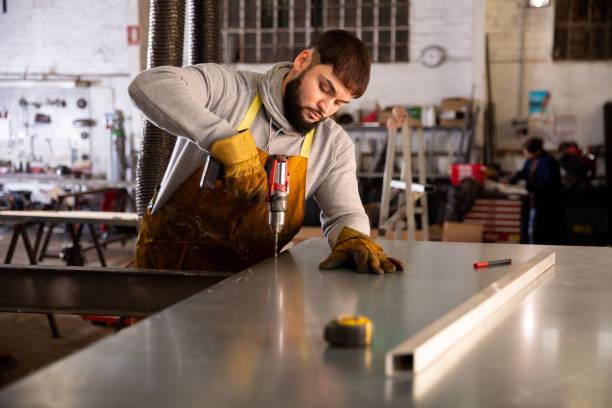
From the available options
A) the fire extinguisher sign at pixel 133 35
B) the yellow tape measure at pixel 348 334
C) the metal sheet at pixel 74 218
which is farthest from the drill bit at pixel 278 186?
the fire extinguisher sign at pixel 133 35

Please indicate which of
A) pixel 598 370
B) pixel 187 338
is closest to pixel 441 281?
pixel 598 370

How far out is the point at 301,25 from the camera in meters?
9.86

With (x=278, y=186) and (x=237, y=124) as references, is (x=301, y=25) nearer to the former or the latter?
(x=237, y=124)

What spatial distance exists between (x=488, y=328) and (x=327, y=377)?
0.50 metres

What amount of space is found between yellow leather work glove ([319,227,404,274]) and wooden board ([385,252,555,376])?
33 cm

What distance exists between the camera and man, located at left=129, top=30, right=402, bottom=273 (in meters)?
2.07

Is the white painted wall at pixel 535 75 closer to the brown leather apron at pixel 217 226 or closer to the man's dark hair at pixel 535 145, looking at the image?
the man's dark hair at pixel 535 145

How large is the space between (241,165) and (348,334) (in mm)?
833

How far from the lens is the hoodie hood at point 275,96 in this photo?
7.72 feet

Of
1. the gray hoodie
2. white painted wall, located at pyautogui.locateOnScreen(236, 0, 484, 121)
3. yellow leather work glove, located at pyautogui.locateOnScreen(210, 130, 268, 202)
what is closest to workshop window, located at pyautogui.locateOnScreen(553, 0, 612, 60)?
white painted wall, located at pyautogui.locateOnScreen(236, 0, 484, 121)

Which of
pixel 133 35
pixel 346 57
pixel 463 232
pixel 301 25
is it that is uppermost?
pixel 301 25

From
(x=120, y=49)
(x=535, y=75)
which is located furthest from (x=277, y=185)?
(x=120, y=49)

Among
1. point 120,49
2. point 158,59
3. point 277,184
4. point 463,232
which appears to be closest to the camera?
point 277,184

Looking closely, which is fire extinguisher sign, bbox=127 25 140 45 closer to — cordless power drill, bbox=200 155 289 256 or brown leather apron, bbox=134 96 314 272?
brown leather apron, bbox=134 96 314 272
